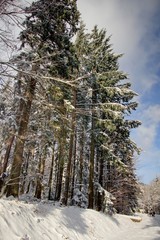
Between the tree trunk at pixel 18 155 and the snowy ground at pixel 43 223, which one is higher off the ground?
the tree trunk at pixel 18 155

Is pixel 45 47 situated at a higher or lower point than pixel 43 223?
higher

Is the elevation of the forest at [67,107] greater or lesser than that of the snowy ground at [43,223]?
greater

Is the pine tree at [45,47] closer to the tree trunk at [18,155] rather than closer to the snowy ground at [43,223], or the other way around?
the tree trunk at [18,155]

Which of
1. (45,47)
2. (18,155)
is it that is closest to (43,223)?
(18,155)

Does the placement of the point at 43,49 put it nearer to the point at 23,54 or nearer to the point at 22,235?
the point at 23,54

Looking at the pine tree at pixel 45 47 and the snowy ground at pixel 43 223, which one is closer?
the snowy ground at pixel 43 223

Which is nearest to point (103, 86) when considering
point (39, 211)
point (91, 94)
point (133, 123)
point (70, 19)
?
point (91, 94)

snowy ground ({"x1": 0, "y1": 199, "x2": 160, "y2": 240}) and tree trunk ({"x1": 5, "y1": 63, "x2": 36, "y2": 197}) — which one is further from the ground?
tree trunk ({"x1": 5, "y1": 63, "x2": 36, "y2": 197})

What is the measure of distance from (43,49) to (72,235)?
832cm

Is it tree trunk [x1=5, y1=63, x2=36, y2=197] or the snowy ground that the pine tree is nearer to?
tree trunk [x1=5, y1=63, x2=36, y2=197]

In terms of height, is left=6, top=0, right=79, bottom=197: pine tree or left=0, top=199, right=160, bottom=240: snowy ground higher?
left=6, top=0, right=79, bottom=197: pine tree

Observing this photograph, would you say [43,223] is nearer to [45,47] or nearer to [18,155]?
[18,155]

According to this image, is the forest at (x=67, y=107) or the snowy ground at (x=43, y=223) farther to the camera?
the forest at (x=67, y=107)

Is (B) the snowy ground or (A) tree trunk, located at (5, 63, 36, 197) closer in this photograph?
(B) the snowy ground
